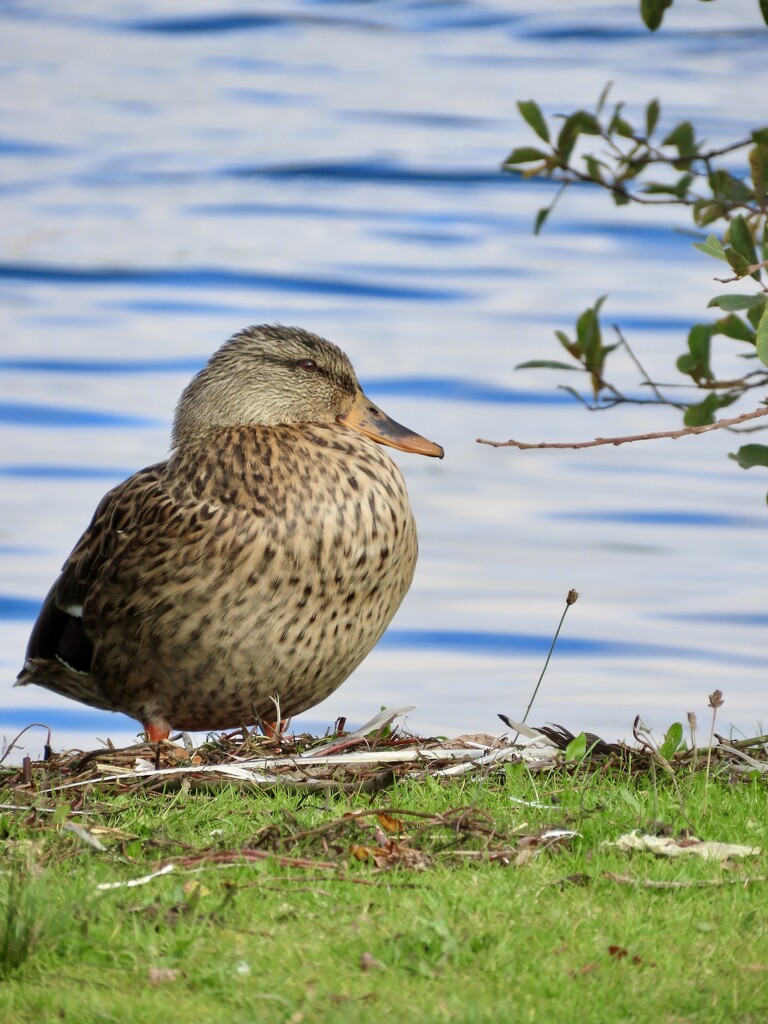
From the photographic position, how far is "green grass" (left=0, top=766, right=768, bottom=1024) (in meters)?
2.98

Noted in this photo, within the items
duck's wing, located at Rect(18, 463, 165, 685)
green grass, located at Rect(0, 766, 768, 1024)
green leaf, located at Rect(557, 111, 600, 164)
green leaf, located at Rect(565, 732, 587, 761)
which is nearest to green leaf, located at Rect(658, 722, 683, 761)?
green leaf, located at Rect(565, 732, 587, 761)

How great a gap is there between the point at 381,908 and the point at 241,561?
6.28ft

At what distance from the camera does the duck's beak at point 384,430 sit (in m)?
6.01

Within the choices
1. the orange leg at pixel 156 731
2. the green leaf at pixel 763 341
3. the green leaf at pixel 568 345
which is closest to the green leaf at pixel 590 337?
the green leaf at pixel 568 345

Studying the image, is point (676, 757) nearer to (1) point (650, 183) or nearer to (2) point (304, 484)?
(2) point (304, 484)

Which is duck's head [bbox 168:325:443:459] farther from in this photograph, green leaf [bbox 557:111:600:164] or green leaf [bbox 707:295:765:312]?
green leaf [bbox 707:295:765:312]

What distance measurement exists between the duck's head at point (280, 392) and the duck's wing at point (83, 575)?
0.31 m

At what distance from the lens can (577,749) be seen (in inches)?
190

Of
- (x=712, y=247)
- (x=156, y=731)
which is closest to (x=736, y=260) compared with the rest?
(x=712, y=247)

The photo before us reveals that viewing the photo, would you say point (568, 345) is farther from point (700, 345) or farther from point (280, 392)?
point (280, 392)

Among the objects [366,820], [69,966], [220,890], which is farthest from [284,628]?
[69,966]

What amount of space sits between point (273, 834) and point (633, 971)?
43.6 inches

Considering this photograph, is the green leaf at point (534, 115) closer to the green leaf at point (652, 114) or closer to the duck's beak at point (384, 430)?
the green leaf at point (652, 114)

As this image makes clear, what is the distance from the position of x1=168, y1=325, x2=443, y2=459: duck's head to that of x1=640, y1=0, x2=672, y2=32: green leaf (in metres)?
2.00
